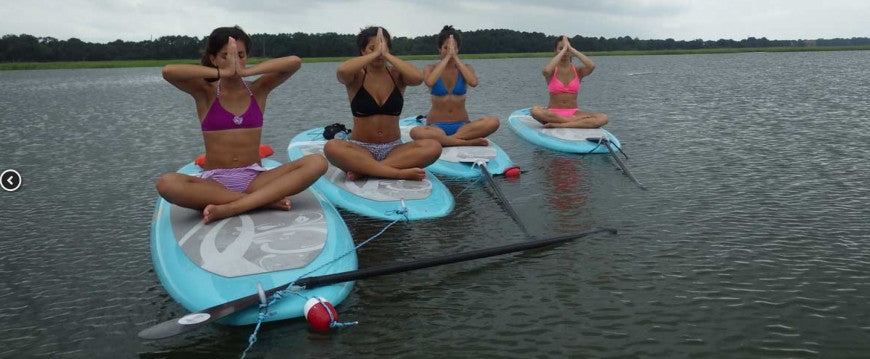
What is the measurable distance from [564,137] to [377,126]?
5826mm

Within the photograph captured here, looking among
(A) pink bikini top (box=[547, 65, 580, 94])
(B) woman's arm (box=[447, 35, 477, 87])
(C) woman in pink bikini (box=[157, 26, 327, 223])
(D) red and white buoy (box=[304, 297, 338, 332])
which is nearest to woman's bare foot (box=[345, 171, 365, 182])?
(C) woman in pink bikini (box=[157, 26, 327, 223])

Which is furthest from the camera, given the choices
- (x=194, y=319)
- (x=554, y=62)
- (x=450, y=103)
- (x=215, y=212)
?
(x=554, y=62)

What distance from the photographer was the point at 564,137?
15109mm

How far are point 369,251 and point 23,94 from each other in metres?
40.0

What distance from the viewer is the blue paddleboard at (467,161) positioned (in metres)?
12.5

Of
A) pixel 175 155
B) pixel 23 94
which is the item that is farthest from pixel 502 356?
pixel 23 94

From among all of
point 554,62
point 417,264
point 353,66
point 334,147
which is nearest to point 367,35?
point 353,66

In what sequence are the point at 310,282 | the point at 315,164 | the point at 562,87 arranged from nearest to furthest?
the point at 310,282, the point at 315,164, the point at 562,87

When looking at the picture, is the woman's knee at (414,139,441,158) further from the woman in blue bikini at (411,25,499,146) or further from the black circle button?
the black circle button

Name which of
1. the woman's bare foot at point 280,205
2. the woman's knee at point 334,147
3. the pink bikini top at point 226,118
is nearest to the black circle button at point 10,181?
the woman's knee at point 334,147

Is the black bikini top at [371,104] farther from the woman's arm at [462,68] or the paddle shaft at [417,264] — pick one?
the paddle shaft at [417,264]

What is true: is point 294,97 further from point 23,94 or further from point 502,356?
point 502,356

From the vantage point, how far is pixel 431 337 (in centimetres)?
587

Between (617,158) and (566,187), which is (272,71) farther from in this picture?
(617,158)
